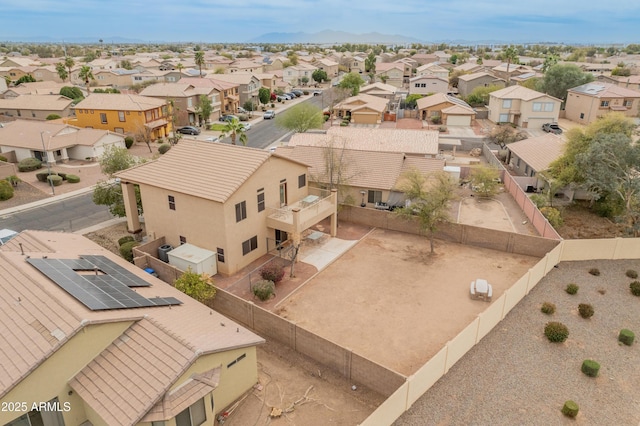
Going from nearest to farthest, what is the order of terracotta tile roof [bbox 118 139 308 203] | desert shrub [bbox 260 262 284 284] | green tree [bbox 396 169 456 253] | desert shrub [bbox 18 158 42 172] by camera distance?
desert shrub [bbox 260 262 284 284] < terracotta tile roof [bbox 118 139 308 203] < green tree [bbox 396 169 456 253] < desert shrub [bbox 18 158 42 172]

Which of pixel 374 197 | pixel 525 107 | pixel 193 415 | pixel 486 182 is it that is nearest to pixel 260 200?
pixel 374 197

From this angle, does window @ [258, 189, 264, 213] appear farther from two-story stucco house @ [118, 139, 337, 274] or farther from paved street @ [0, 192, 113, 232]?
paved street @ [0, 192, 113, 232]

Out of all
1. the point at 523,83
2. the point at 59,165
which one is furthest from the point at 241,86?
the point at 523,83

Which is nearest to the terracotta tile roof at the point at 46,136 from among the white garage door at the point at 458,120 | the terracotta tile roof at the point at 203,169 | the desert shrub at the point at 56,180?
the desert shrub at the point at 56,180

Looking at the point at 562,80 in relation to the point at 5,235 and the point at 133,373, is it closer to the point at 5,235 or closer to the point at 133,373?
the point at 5,235

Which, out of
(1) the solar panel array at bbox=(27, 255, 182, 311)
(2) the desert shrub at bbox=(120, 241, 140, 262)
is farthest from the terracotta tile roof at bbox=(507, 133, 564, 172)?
(1) the solar panel array at bbox=(27, 255, 182, 311)

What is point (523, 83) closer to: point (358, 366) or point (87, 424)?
point (358, 366)

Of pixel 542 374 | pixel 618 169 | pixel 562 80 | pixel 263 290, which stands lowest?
pixel 542 374
